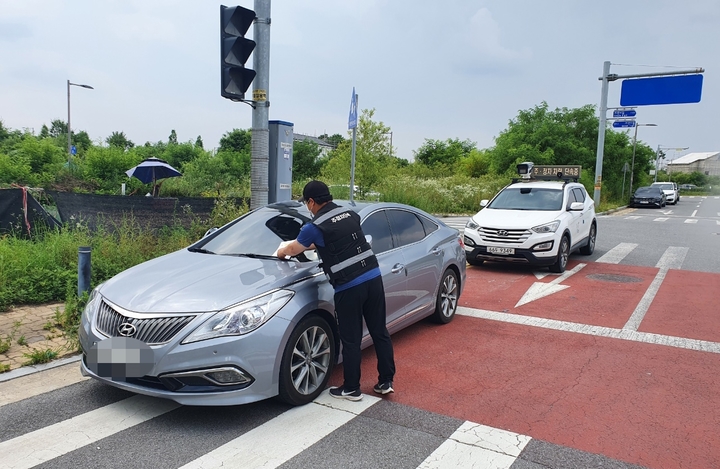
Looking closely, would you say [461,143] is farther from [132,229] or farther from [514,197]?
[132,229]

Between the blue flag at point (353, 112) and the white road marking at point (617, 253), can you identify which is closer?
the blue flag at point (353, 112)

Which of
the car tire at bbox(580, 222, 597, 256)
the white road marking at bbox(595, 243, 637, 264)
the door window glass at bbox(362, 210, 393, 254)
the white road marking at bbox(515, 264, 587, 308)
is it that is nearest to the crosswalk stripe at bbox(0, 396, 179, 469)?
the door window glass at bbox(362, 210, 393, 254)

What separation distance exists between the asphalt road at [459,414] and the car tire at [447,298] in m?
0.12

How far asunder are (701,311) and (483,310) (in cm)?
302

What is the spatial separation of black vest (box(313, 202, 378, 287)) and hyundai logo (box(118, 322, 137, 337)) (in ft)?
4.64

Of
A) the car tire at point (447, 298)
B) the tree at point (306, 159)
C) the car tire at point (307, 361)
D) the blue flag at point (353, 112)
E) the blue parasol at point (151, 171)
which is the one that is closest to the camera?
the car tire at point (307, 361)

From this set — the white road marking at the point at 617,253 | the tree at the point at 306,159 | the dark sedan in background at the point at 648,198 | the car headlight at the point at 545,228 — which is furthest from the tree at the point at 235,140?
the car headlight at the point at 545,228

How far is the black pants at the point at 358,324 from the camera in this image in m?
4.25

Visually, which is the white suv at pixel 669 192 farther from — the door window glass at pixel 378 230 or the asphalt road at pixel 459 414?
the door window glass at pixel 378 230

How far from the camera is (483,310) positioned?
744 centimetres

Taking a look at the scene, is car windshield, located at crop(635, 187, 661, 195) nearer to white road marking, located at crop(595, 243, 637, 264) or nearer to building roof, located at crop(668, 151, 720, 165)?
white road marking, located at crop(595, 243, 637, 264)

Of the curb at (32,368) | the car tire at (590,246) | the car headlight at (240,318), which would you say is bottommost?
the curb at (32,368)

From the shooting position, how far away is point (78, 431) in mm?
3770

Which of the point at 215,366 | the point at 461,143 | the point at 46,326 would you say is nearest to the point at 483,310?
the point at 215,366
